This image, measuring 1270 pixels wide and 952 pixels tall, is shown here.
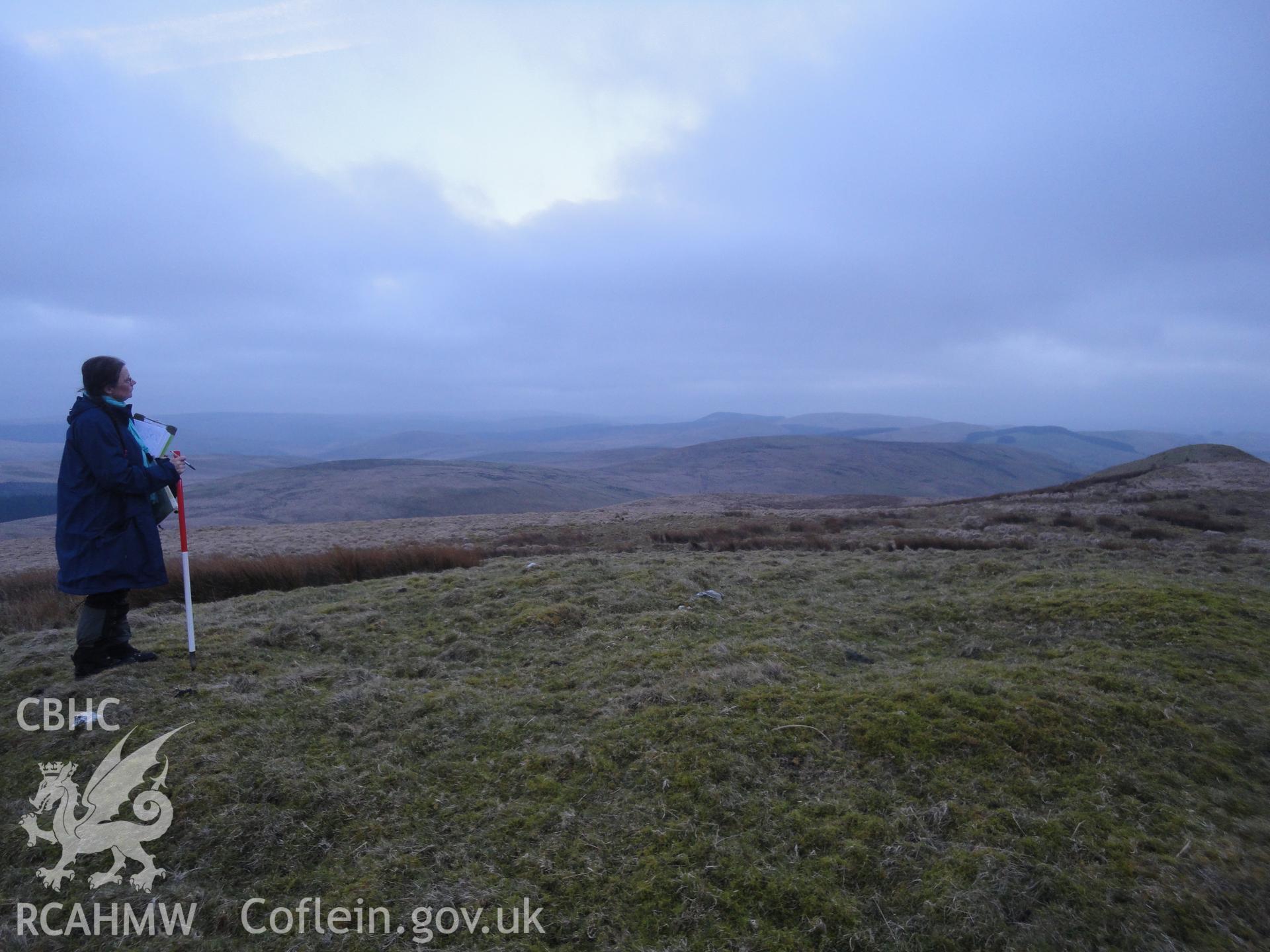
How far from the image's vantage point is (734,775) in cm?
405

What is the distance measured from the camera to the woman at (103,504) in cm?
532

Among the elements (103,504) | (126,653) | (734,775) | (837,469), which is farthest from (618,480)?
(734,775)

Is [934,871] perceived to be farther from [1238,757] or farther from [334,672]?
[334,672]

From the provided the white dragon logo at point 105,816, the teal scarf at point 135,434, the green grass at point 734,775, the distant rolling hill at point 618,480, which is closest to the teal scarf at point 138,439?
the teal scarf at point 135,434

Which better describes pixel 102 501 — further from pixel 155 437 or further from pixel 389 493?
pixel 389 493

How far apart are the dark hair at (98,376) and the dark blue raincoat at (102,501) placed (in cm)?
10

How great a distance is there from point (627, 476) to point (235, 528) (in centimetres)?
8872

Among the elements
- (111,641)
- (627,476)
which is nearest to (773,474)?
(627,476)

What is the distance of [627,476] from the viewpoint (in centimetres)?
12081

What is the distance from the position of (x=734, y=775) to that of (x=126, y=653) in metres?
5.77

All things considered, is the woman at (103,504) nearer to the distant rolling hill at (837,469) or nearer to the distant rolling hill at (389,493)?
the distant rolling hill at (389,493)

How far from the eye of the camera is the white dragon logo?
3574 millimetres

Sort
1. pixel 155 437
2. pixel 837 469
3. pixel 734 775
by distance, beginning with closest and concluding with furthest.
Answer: pixel 734 775 → pixel 155 437 → pixel 837 469

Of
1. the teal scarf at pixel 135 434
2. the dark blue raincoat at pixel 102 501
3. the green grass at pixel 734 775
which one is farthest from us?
the teal scarf at pixel 135 434
